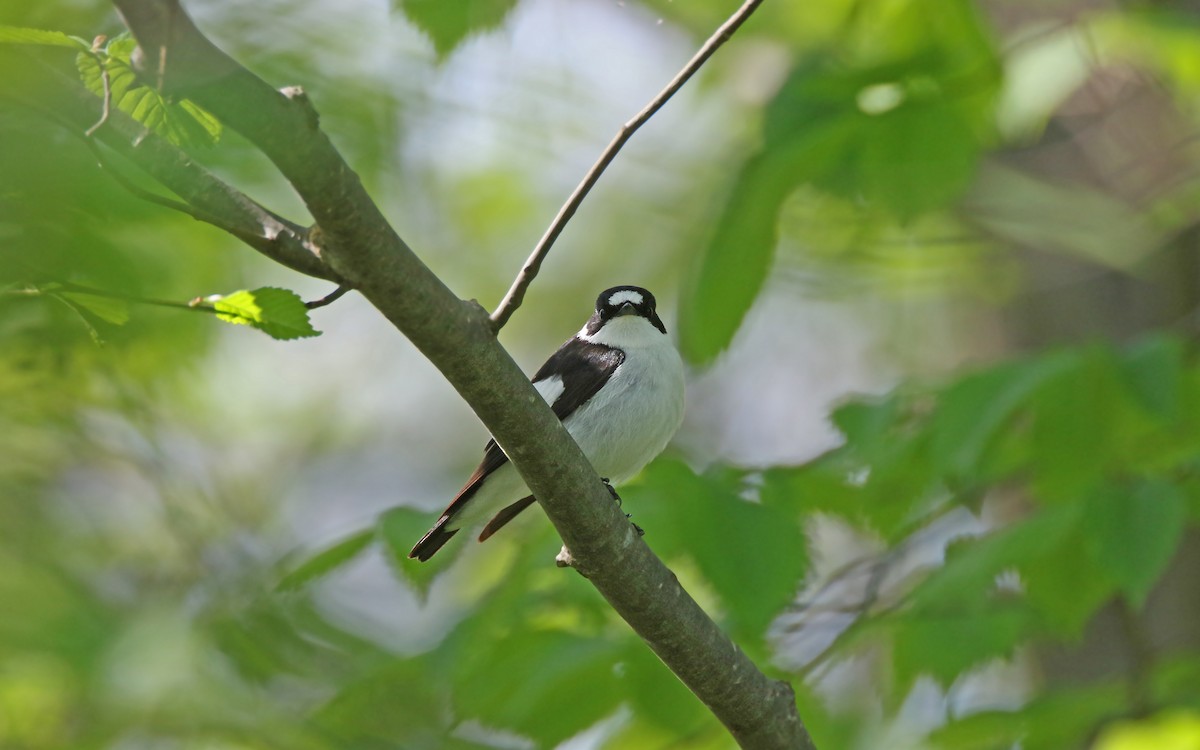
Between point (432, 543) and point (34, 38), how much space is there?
2538 millimetres

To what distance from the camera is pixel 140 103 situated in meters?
1.88

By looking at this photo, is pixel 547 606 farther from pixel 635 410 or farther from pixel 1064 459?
pixel 1064 459

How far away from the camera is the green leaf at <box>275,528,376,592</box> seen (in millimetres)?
3463

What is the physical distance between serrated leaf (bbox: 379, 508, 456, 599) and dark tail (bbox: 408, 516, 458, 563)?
125 millimetres

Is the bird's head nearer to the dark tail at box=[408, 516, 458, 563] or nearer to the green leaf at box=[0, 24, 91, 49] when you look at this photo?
the dark tail at box=[408, 516, 458, 563]

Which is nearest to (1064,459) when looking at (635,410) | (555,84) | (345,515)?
(635,410)

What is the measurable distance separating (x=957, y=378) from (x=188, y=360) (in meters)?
3.19

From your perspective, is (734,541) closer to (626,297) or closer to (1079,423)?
(1079,423)

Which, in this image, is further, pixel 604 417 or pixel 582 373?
pixel 582 373

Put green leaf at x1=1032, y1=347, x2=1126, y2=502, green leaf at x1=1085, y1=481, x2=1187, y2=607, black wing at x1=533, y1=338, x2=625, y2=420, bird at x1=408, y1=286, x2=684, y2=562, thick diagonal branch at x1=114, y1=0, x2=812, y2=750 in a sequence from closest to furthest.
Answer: thick diagonal branch at x1=114, y1=0, x2=812, y2=750 < green leaf at x1=1085, y1=481, x2=1187, y2=607 < green leaf at x1=1032, y1=347, x2=1126, y2=502 < bird at x1=408, y1=286, x2=684, y2=562 < black wing at x1=533, y1=338, x2=625, y2=420

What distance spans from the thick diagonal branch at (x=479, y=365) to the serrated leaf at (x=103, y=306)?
1.10 ft

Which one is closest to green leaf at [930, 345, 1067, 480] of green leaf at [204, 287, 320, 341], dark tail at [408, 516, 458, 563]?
dark tail at [408, 516, 458, 563]

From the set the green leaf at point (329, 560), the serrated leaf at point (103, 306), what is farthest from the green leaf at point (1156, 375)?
the serrated leaf at point (103, 306)

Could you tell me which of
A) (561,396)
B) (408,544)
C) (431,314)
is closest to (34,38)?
(431,314)
